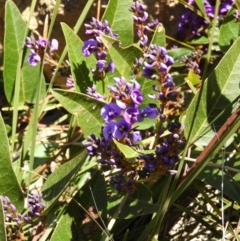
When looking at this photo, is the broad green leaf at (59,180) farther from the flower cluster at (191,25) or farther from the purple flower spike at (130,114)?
the flower cluster at (191,25)

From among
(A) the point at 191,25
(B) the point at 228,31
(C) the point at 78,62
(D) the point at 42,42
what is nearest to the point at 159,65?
(C) the point at 78,62

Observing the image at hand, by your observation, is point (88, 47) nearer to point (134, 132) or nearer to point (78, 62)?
point (78, 62)

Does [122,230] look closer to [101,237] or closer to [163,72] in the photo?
[101,237]

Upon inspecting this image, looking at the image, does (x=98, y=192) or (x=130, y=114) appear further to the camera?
(x=98, y=192)

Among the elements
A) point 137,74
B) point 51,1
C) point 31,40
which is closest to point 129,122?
point 137,74

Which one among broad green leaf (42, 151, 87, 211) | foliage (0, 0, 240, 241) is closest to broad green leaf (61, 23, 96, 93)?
foliage (0, 0, 240, 241)

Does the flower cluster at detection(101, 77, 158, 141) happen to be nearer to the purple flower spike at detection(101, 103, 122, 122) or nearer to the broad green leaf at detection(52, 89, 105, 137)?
the purple flower spike at detection(101, 103, 122, 122)

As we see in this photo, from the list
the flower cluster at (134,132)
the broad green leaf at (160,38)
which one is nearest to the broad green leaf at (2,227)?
the flower cluster at (134,132)
